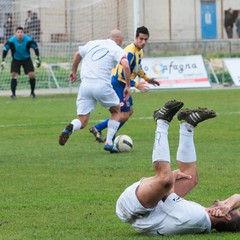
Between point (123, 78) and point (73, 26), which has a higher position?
point (73, 26)

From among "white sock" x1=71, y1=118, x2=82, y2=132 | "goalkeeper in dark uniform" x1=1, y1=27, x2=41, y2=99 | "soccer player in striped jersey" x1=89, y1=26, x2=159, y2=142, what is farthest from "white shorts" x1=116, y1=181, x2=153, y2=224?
"goalkeeper in dark uniform" x1=1, y1=27, x2=41, y2=99

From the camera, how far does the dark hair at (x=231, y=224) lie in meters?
8.88

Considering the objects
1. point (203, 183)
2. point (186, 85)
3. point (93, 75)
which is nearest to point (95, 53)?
point (93, 75)

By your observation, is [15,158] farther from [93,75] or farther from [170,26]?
[170,26]

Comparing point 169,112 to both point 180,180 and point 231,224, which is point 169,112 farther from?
point 231,224

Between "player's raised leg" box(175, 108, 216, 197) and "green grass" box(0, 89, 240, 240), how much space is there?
0.65 m

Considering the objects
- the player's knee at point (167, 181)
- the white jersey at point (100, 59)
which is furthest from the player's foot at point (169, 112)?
the white jersey at point (100, 59)

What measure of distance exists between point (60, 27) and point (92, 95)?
2169cm

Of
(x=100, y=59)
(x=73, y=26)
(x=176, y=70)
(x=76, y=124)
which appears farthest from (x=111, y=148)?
(x=73, y=26)

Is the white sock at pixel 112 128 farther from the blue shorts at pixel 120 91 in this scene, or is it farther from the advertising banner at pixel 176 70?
the advertising banner at pixel 176 70

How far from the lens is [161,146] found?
29.4 ft

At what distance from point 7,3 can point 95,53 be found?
1940cm

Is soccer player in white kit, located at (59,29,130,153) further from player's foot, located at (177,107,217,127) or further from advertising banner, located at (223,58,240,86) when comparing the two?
advertising banner, located at (223,58,240,86)

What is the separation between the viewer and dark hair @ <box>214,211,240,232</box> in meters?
8.88
